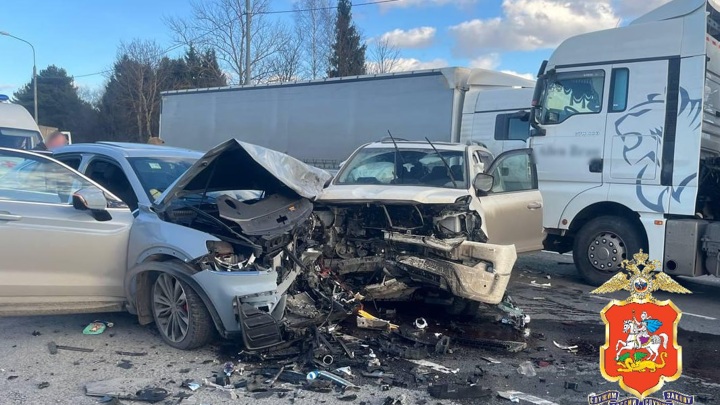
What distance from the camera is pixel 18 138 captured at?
42.7 feet

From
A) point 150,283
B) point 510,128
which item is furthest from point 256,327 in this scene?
point 510,128

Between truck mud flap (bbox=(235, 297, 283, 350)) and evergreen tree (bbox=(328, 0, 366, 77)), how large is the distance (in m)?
33.6

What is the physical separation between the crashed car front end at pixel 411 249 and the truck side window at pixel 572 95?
3.23 meters

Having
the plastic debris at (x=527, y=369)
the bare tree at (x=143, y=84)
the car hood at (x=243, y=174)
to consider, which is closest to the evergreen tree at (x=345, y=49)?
the bare tree at (x=143, y=84)

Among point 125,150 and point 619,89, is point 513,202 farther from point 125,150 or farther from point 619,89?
point 125,150

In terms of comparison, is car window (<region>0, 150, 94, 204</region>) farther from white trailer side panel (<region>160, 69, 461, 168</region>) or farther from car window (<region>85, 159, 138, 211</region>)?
white trailer side panel (<region>160, 69, 461, 168</region>)

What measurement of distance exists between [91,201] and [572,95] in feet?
20.7

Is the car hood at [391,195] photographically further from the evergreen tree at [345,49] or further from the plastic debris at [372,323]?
the evergreen tree at [345,49]

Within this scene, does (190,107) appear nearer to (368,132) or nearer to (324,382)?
(368,132)

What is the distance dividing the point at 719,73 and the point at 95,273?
7773 millimetres

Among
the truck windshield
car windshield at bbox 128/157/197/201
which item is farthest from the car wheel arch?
the truck windshield

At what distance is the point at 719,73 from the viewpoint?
7809 mm

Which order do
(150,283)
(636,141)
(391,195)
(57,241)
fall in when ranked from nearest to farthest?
(57,241) → (150,283) → (391,195) → (636,141)

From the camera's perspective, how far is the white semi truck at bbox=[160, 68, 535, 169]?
38.6 feet
